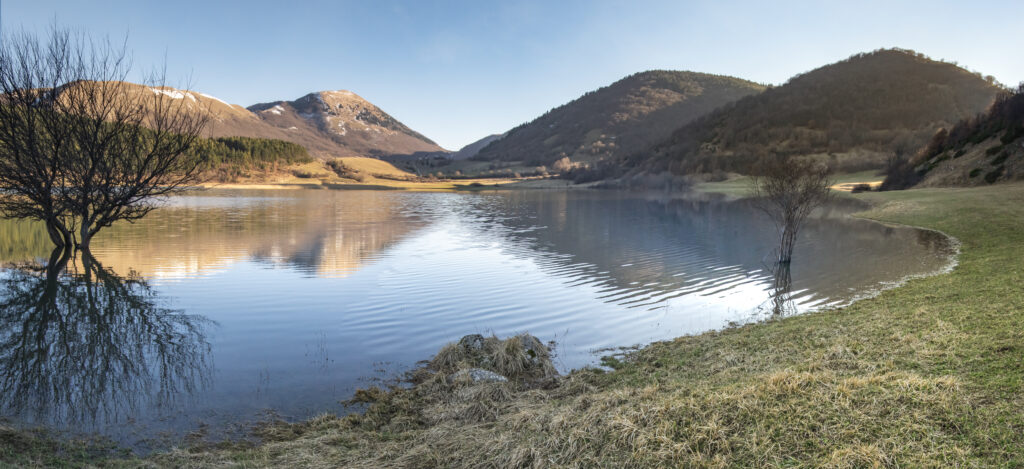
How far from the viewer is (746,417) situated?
4.25 m

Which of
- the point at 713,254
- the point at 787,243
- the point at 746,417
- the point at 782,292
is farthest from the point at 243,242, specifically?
the point at 746,417

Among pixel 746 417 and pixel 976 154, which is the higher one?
pixel 976 154

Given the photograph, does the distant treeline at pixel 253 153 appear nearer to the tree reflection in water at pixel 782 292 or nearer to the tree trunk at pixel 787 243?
the tree trunk at pixel 787 243

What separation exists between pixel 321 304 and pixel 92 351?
186 inches

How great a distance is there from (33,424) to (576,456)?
658cm

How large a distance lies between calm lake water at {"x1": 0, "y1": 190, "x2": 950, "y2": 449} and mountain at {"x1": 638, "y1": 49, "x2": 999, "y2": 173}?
77209 mm

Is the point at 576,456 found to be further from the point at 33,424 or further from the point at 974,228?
the point at 974,228

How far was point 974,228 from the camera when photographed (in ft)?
73.8

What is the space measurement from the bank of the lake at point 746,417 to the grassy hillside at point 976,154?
3814cm

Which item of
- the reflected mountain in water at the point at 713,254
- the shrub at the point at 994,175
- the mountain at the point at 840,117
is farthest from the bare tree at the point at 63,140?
the mountain at the point at 840,117

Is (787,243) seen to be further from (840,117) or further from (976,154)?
(840,117)

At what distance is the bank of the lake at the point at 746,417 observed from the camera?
3.83 metres

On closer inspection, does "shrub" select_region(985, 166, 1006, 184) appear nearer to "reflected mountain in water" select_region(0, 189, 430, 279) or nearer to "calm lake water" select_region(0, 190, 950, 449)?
"calm lake water" select_region(0, 190, 950, 449)

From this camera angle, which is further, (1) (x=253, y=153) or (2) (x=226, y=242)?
(1) (x=253, y=153)
